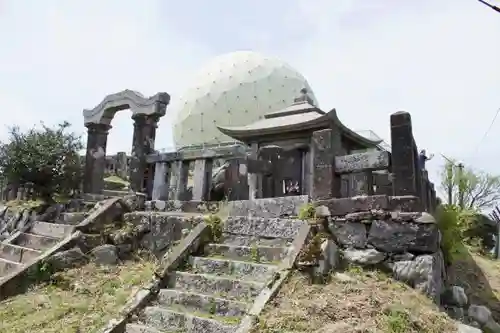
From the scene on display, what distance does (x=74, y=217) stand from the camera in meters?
9.11

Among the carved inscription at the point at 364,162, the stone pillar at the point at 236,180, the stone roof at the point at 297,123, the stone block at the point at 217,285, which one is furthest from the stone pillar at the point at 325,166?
the stone roof at the point at 297,123

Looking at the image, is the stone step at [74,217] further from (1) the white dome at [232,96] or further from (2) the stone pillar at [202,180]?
(1) the white dome at [232,96]

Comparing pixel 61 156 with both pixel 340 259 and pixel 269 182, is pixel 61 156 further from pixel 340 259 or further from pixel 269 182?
pixel 340 259

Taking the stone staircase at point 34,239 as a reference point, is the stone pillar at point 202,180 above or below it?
above

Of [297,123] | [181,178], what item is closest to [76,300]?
[181,178]

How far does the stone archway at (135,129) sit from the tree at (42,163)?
0.46 m

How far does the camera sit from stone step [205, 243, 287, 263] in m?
5.86

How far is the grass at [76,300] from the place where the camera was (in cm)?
542

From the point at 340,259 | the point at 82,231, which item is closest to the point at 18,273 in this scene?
the point at 82,231

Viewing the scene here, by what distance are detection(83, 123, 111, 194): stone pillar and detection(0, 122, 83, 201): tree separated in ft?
0.97

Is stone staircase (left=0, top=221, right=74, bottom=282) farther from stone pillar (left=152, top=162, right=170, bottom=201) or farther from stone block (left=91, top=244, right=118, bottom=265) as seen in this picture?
stone pillar (left=152, top=162, right=170, bottom=201)

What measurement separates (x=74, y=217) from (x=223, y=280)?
4979mm

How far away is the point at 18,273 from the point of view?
673 cm

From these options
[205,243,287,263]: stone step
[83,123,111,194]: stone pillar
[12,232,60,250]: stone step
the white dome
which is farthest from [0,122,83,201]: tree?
the white dome
